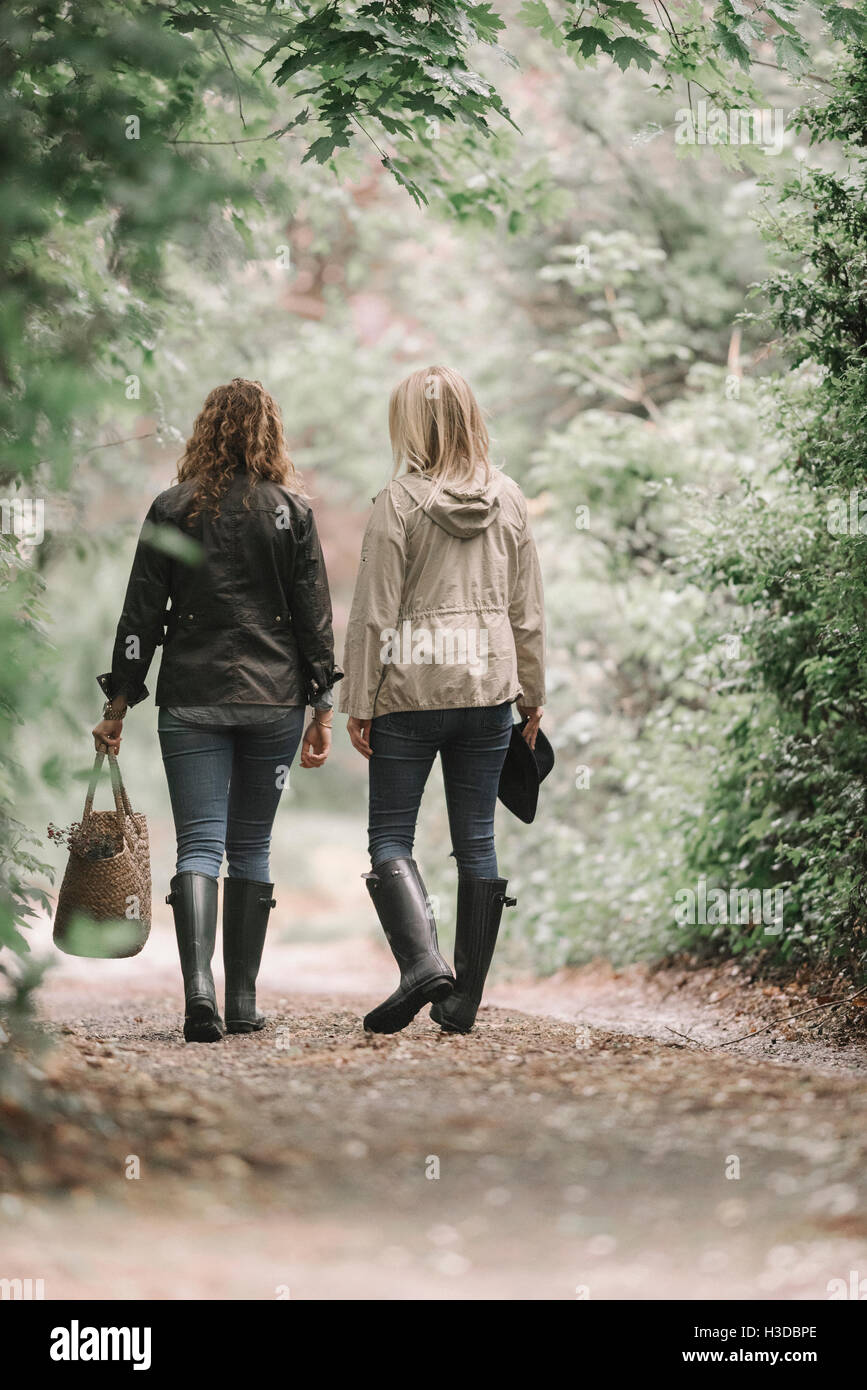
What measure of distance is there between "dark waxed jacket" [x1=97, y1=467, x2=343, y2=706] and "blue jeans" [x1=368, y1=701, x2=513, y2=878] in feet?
1.00

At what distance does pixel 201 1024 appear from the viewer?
392 centimetres

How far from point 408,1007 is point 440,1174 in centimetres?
134

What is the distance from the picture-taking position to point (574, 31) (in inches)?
166

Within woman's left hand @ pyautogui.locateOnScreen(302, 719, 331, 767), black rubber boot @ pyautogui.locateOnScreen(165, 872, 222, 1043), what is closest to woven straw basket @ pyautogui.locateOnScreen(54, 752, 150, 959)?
black rubber boot @ pyautogui.locateOnScreen(165, 872, 222, 1043)

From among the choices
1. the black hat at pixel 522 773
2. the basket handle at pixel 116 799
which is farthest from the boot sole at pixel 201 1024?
the black hat at pixel 522 773

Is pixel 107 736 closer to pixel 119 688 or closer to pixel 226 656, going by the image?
pixel 119 688

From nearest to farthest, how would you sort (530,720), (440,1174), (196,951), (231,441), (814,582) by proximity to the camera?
(440,1174)
(196,951)
(231,441)
(530,720)
(814,582)

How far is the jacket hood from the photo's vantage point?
4004mm

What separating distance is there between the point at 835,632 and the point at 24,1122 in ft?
9.58

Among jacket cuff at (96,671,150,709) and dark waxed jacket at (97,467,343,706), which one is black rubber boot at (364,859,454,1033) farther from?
jacket cuff at (96,671,150,709)

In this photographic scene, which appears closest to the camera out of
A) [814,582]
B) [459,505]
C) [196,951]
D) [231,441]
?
[196,951]

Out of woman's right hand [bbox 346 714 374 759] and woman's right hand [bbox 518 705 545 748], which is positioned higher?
woman's right hand [bbox 518 705 545 748]

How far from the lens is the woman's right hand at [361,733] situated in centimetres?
403

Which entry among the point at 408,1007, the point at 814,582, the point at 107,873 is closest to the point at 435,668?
the point at 408,1007
